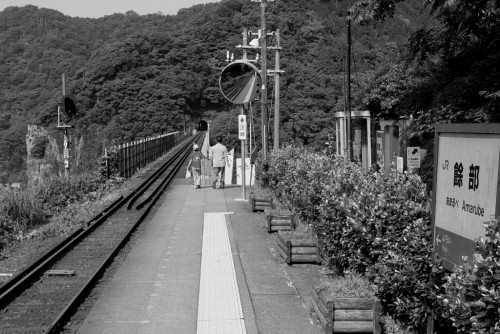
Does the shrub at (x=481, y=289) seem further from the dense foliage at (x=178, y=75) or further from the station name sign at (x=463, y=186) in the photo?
the dense foliage at (x=178, y=75)

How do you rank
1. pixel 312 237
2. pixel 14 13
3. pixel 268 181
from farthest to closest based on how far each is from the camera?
pixel 14 13, pixel 268 181, pixel 312 237

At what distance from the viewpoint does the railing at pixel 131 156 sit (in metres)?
28.7

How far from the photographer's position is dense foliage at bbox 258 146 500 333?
13.1 feet

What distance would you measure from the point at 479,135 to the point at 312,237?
6673mm

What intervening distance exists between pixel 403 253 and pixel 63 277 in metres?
6.56

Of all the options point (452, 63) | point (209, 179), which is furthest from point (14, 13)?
point (452, 63)

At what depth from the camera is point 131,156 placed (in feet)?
107

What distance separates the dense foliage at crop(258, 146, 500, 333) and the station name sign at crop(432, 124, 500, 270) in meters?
0.26

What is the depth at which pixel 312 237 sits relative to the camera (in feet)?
36.2

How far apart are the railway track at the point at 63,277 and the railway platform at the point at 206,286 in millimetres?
348

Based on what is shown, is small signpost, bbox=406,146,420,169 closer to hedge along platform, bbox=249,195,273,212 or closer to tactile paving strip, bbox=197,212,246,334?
tactile paving strip, bbox=197,212,246,334

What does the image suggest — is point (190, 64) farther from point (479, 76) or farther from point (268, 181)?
point (479, 76)

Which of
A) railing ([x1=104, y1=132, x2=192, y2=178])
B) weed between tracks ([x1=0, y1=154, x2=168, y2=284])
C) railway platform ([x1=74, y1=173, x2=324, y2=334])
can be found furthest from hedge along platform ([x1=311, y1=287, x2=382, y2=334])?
railing ([x1=104, y1=132, x2=192, y2=178])

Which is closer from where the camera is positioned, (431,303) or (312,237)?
(431,303)
